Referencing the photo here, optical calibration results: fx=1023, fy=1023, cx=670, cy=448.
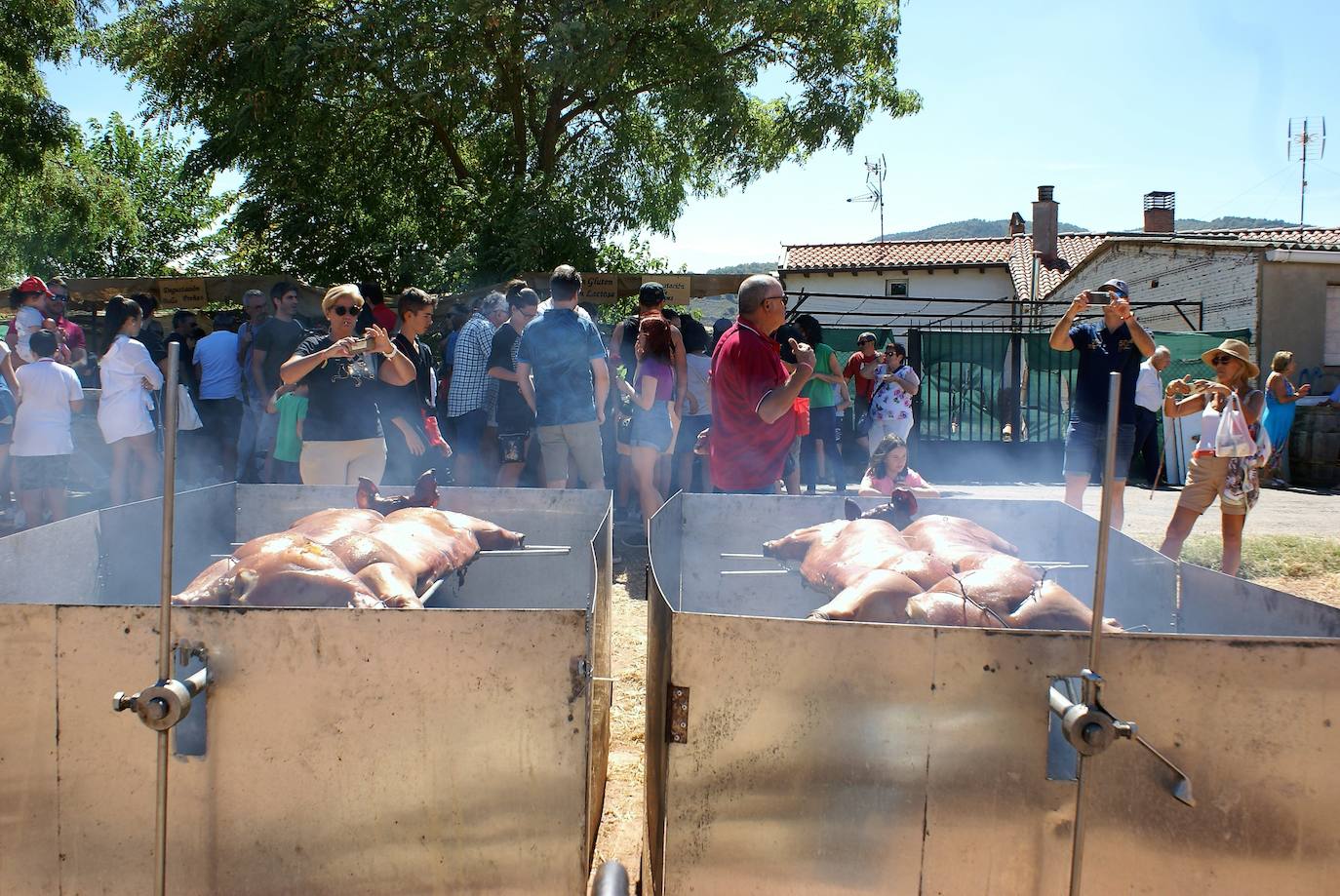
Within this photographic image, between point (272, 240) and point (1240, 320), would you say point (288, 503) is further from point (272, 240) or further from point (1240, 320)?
point (1240, 320)

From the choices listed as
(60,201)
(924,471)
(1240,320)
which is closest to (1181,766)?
(924,471)

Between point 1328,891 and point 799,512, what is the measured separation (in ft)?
8.39

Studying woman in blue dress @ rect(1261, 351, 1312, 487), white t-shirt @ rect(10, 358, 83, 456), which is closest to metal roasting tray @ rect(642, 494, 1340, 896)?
white t-shirt @ rect(10, 358, 83, 456)

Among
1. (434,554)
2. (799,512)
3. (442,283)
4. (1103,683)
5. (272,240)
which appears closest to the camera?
(1103,683)

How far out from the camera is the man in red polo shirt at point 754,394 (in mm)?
4598

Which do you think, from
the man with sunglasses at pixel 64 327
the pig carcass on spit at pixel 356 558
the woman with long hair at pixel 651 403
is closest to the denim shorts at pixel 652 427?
the woman with long hair at pixel 651 403

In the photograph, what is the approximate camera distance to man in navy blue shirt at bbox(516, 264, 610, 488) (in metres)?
6.85

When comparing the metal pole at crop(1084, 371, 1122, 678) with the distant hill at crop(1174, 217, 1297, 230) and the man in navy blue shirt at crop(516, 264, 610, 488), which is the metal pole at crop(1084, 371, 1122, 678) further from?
the distant hill at crop(1174, 217, 1297, 230)

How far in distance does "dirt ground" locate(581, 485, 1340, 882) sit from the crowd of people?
909 millimetres

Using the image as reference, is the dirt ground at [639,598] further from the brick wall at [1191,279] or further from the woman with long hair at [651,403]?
the brick wall at [1191,279]

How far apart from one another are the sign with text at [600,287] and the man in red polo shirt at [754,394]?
27.7 ft

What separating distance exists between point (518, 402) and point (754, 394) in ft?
10.5

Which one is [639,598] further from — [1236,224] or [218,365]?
[1236,224]

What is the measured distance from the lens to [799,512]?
4.52 m
